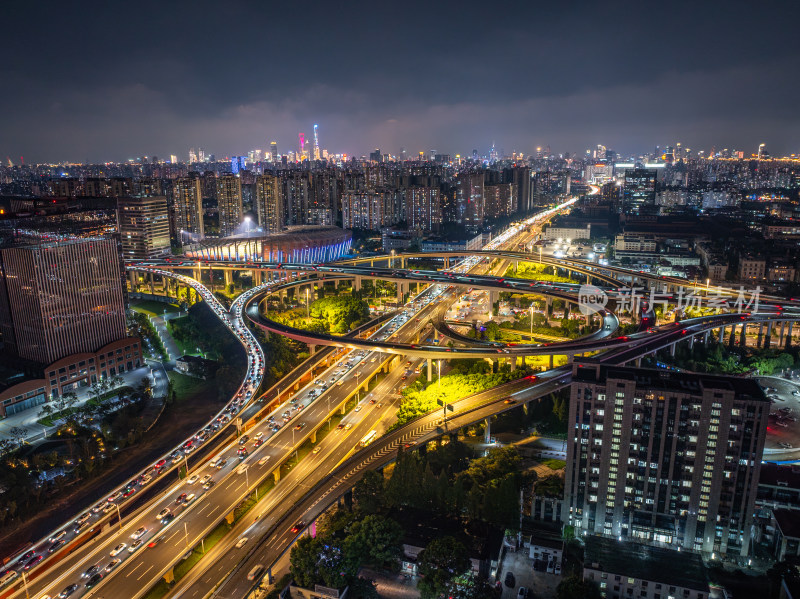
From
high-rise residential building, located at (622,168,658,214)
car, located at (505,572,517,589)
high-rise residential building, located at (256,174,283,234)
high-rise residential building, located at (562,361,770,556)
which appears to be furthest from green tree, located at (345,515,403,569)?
high-rise residential building, located at (622,168,658,214)

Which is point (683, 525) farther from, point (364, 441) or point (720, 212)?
point (720, 212)

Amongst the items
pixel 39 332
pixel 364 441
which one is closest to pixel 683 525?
pixel 364 441

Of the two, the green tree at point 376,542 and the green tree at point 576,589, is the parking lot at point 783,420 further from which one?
the green tree at point 376,542

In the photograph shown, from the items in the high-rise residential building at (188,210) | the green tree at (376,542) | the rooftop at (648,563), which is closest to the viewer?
the rooftop at (648,563)

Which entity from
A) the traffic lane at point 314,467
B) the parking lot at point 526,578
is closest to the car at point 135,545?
the traffic lane at point 314,467

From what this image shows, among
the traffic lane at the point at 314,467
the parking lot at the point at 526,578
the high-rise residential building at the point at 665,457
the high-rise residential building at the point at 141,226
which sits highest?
the high-rise residential building at the point at 141,226

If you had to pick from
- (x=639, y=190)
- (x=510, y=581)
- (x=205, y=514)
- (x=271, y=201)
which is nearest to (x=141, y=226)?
(x=271, y=201)

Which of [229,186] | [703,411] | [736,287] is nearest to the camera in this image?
[703,411]
